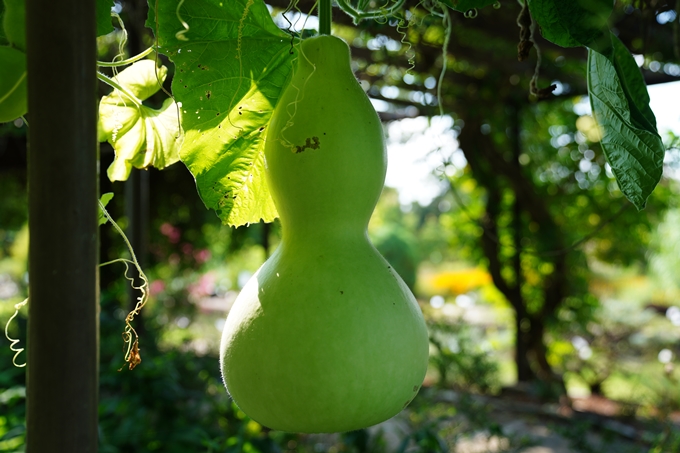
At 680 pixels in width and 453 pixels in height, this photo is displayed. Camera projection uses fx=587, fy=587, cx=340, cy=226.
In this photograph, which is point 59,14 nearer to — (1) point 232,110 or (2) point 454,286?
(1) point 232,110

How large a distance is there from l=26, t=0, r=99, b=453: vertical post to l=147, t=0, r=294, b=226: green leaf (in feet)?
0.57

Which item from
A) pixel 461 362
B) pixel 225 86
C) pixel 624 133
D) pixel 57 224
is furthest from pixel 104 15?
pixel 461 362

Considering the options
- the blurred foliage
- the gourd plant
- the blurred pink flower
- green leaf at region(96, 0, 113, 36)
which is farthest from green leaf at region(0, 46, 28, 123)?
the blurred pink flower

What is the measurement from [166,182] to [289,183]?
459 cm

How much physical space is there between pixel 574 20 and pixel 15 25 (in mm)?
337

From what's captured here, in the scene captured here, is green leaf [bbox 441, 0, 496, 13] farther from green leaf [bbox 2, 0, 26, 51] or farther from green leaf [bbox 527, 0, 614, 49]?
green leaf [bbox 2, 0, 26, 51]

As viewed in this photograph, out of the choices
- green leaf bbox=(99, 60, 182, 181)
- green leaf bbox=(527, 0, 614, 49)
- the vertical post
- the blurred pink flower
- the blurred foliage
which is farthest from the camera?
the blurred pink flower

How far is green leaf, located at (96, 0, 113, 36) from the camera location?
42 centimetres

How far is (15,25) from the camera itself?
33cm

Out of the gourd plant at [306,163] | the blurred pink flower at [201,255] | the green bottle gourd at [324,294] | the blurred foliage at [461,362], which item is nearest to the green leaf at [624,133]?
the gourd plant at [306,163]

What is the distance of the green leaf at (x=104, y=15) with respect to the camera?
42cm

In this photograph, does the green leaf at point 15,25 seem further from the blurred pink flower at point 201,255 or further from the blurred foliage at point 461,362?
the blurred pink flower at point 201,255

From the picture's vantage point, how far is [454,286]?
11906 millimetres

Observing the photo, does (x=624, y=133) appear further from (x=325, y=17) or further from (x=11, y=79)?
(x=11, y=79)
